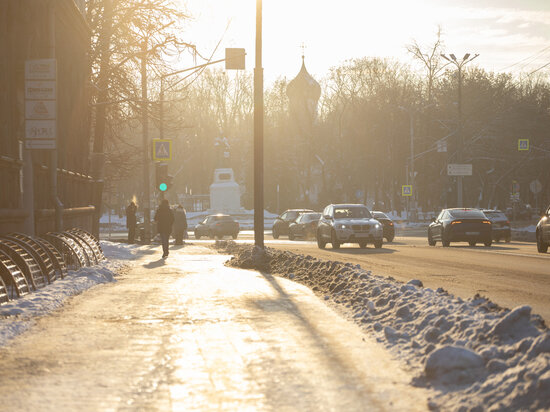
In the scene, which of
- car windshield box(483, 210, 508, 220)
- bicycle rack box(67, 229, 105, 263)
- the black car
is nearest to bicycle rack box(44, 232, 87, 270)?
bicycle rack box(67, 229, 105, 263)

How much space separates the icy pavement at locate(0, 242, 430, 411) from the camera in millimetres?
5895

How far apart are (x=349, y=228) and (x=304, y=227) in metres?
14.0

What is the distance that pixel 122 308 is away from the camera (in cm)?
1121

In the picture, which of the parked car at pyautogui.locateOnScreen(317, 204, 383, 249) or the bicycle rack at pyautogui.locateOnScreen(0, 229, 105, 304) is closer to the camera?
the bicycle rack at pyautogui.locateOnScreen(0, 229, 105, 304)

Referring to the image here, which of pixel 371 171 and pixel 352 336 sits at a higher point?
pixel 371 171

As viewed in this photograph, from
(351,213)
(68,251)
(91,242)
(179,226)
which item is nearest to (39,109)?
(68,251)

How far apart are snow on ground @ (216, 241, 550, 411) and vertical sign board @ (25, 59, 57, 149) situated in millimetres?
6766

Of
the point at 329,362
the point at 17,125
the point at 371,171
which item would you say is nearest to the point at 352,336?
the point at 329,362

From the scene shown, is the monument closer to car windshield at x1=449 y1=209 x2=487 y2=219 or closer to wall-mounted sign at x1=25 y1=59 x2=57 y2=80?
car windshield at x1=449 y1=209 x2=487 y2=219

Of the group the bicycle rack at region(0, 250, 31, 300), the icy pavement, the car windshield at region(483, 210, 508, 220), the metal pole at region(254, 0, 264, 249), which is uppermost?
the metal pole at region(254, 0, 264, 249)

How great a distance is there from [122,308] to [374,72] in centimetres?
6766

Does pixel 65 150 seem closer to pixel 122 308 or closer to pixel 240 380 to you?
pixel 122 308

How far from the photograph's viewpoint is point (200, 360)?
734 cm

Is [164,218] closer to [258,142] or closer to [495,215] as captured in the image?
[258,142]
